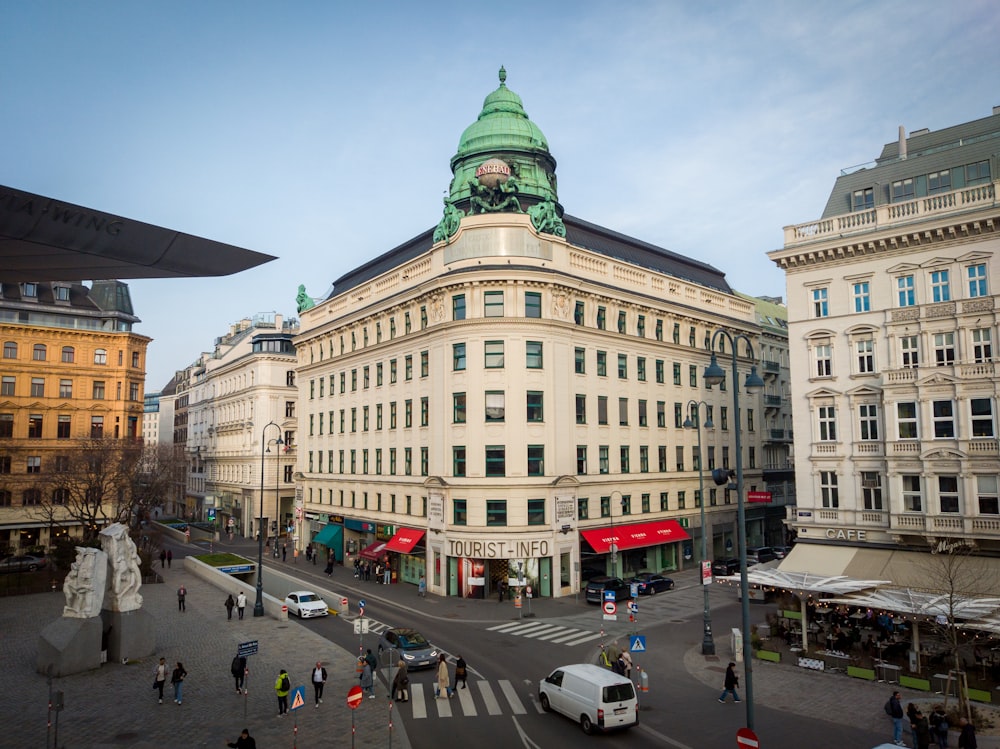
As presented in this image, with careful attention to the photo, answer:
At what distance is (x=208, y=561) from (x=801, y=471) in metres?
42.7

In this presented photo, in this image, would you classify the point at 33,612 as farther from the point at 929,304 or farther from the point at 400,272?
the point at 929,304

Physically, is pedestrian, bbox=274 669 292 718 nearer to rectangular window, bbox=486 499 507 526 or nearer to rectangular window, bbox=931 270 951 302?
rectangular window, bbox=486 499 507 526

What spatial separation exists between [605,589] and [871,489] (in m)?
15.1

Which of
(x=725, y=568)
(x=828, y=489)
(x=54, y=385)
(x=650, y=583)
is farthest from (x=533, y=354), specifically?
(x=54, y=385)

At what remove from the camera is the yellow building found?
63.9m

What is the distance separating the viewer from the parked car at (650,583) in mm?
43719

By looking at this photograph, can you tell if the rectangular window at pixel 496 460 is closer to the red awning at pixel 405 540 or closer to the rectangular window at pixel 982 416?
the red awning at pixel 405 540

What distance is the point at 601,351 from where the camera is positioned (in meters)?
48.3

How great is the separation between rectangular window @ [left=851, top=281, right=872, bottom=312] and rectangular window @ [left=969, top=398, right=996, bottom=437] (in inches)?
282

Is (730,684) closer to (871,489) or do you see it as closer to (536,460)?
(871,489)

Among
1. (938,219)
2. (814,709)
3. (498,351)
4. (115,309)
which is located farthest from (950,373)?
(115,309)

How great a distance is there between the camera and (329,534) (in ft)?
190

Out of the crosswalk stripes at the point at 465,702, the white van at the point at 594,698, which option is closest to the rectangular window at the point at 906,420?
the white van at the point at 594,698

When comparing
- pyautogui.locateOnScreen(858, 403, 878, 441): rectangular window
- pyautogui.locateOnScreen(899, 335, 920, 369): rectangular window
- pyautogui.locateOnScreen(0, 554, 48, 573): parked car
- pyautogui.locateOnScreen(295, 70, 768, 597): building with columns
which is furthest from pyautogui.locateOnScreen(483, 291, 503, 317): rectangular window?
pyautogui.locateOnScreen(0, 554, 48, 573): parked car
